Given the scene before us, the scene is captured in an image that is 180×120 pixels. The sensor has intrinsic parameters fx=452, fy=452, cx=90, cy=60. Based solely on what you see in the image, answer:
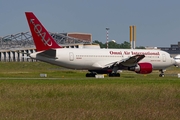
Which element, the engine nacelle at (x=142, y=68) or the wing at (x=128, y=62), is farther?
the engine nacelle at (x=142, y=68)

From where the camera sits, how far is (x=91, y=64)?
58.3 m

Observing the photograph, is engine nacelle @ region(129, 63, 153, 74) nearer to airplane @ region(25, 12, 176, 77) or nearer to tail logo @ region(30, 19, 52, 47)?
airplane @ region(25, 12, 176, 77)

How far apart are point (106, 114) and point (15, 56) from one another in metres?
151

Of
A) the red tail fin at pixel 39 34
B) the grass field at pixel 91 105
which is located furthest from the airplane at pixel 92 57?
the grass field at pixel 91 105

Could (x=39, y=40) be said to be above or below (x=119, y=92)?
above

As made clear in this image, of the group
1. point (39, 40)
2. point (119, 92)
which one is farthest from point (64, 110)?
point (39, 40)

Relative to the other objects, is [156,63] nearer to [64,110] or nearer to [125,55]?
[125,55]

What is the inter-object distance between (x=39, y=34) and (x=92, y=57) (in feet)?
25.2

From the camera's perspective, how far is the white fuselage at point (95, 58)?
5538 cm

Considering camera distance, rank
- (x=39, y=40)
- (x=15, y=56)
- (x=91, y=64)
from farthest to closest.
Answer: (x=15, y=56) → (x=91, y=64) → (x=39, y=40)

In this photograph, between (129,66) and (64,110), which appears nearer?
(64,110)

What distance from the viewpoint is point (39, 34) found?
54.9 m

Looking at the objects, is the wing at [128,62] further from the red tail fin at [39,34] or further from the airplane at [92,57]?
the red tail fin at [39,34]

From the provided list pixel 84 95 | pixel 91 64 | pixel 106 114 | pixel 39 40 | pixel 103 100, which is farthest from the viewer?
pixel 91 64
